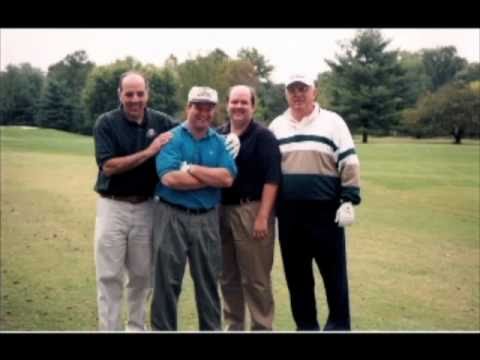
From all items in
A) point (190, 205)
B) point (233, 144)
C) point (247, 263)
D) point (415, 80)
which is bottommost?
point (247, 263)

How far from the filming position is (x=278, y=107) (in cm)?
396

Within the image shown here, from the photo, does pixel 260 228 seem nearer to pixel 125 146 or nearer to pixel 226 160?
pixel 226 160

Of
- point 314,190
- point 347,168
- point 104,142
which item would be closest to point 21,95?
point 104,142

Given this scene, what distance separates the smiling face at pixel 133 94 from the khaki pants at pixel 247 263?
2.23 feet

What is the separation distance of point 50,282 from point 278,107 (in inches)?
80.3

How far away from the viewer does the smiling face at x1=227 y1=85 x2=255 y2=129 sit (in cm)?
294

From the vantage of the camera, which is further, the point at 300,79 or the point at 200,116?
the point at 300,79

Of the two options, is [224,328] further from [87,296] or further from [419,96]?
[419,96]

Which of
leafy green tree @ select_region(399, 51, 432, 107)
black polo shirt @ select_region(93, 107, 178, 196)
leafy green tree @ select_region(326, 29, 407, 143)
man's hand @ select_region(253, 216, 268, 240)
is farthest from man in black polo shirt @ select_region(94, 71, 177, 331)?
leafy green tree @ select_region(399, 51, 432, 107)

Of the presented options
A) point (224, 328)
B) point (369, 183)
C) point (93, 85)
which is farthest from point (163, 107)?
point (369, 183)

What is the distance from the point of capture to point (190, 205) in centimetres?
285

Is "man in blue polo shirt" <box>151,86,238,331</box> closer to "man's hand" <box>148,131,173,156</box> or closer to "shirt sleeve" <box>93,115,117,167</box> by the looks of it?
"man's hand" <box>148,131,173,156</box>

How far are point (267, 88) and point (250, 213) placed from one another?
4.28 feet

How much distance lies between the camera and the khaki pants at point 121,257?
3.02 metres
